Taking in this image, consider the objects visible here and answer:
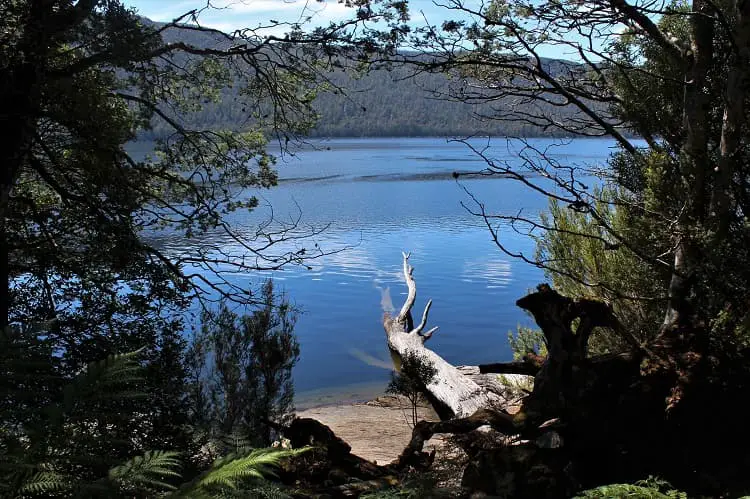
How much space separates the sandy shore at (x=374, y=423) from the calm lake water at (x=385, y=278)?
112cm

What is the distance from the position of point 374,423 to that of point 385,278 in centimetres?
1030

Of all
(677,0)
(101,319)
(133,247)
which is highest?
(677,0)

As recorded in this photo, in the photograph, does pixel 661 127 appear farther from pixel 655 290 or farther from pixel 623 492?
pixel 623 492

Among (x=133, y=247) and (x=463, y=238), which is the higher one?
(x=133, y=247)

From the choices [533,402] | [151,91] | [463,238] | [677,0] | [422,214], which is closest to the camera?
[533,402]

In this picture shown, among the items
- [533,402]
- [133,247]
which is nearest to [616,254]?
[533,402]

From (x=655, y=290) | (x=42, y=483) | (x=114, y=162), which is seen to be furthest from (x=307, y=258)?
(x=42, y=483)

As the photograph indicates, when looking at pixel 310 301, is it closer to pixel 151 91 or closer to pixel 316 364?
pixel 316 364

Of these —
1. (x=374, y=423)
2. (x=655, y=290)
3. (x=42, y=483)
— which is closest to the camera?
(x=42, y=483)

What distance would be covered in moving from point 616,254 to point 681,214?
3.19 m

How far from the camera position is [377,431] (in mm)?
10234

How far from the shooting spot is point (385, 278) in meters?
21.0

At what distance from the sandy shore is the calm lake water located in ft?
3.68

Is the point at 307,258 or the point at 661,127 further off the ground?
the point at 661,127
